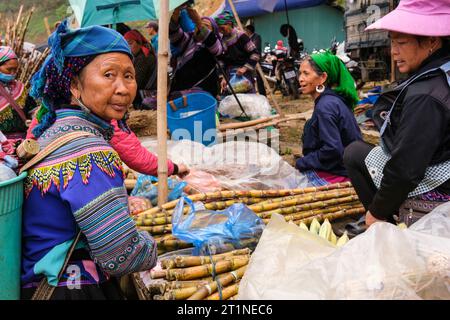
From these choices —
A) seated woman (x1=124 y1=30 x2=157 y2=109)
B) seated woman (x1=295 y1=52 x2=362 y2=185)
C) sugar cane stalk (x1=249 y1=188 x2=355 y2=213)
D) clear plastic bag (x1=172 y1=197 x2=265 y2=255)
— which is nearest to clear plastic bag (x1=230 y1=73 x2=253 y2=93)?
seated woman (x1=124 y1=30 x2=157 y2=109)

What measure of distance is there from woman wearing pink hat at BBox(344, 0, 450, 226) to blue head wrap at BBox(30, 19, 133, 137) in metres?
1.37

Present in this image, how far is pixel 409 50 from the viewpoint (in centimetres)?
221

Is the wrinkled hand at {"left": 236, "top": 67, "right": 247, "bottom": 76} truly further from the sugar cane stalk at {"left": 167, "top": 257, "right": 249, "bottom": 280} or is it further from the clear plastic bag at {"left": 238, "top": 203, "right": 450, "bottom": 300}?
the clear plastic bag at {"left": 238, "top": 203, "right": 450, "bottom": 300}

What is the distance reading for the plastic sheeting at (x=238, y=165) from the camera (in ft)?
12.1

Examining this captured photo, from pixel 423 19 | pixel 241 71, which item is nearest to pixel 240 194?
pixel 423 19

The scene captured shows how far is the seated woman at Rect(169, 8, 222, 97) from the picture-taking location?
16.8 ft

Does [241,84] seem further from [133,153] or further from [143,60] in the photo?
[133,153]

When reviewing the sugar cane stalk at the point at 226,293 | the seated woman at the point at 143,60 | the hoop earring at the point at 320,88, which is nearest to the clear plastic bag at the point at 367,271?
the sugar cane stalk at the point at 226,293

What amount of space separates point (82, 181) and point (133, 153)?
146cm

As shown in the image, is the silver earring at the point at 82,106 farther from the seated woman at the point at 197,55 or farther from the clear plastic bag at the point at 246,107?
the clear plastic bag at the point at 246,107

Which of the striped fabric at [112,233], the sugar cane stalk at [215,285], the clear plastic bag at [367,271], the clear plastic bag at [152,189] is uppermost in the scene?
the striped fabric at [112,233]

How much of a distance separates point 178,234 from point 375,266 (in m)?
1.22

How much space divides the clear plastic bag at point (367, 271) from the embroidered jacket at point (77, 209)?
0.47 meters

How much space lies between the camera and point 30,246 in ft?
5.03
